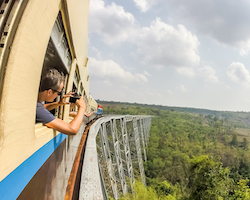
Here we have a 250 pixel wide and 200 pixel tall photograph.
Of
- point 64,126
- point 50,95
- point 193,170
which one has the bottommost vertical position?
point 193,170

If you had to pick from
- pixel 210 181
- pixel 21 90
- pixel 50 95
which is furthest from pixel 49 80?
pixel 210 181

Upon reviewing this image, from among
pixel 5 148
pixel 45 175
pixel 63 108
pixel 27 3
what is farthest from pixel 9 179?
pixel 63 108

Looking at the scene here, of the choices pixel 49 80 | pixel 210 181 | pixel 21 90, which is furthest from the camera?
pixel 210 181

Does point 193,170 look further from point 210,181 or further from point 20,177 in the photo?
point 20,177

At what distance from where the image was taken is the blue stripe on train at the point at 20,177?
561mm

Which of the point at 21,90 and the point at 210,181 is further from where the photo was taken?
the point at 210,181

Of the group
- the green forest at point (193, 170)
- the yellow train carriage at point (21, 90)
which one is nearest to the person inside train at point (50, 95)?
the yellow train carriage at point (21, 90)

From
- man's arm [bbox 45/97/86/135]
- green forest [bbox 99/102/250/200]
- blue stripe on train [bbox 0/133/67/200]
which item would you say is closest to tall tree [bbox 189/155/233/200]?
green forest [bbox 99/102/250/200]

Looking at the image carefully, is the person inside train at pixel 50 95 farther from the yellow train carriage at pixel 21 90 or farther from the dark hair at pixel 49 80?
the yellow train carriage at pixel 21 90

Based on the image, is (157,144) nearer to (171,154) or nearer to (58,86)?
(171,154)

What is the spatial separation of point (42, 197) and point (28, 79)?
0.73m

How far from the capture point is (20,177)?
0.68m

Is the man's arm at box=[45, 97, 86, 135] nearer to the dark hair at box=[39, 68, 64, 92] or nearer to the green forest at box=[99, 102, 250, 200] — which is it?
the dark hair at box=[39, 68, 64, 92]

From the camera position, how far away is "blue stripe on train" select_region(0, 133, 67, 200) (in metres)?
0.56
